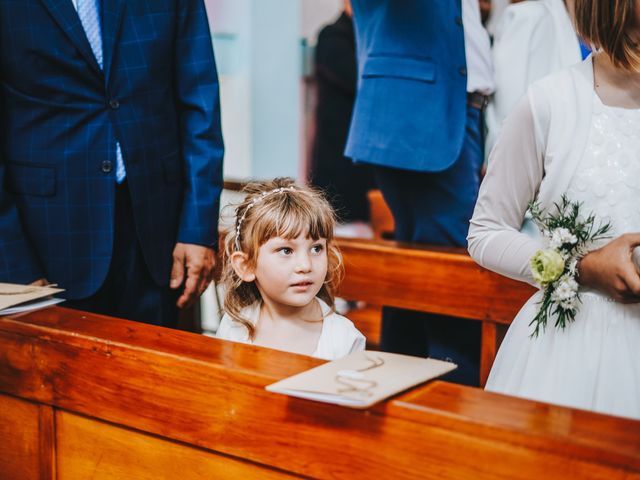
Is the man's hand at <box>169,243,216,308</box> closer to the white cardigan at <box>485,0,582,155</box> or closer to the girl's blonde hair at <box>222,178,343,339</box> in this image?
the girl's blonde hair at <box>222,178,343,339</box>

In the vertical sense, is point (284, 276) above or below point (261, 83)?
below

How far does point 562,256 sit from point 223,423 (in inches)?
25.6

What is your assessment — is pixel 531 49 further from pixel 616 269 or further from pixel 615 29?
pixel 616 269

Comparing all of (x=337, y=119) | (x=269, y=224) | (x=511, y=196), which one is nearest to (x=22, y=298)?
(x=269, y=224)

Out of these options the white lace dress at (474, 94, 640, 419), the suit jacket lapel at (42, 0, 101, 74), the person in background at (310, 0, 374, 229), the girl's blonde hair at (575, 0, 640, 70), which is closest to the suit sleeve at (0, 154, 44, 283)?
the suit jacket lapel at (42, 0, 101, 74)

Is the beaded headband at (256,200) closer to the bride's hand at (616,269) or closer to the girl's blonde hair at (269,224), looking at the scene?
the girl's blonde hair at (269,224)

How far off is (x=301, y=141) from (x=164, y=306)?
4163mm

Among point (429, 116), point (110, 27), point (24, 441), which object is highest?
point (110, 27)

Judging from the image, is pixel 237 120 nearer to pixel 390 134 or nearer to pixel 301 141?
pixel 301 141

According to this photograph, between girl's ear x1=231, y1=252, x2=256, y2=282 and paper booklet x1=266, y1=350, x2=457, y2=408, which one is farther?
girl's ear x1=231, y1=252, x2=256, y2=282

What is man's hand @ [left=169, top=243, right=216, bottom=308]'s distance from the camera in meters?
2.18

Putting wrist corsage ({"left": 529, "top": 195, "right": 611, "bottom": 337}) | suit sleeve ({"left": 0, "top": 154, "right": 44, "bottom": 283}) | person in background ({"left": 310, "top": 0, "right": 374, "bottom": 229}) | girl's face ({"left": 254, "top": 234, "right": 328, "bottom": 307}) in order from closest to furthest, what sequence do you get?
wrist corsage ({"left": 529, "top": 195, "right": 611, "bottom": 337}), girl's face ({"left": 254, "top": 234, "right": 328, "bottom": 307}), suit sleeve ({"left": 0, "top": 154, "right": 44, "bottom": 283}), person in background ({"left": 310, "top": 0, "right": 374, "bottom": 229})

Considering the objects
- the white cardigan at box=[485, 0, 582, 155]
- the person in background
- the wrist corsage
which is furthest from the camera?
the person in background

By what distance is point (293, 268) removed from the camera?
1842mm
